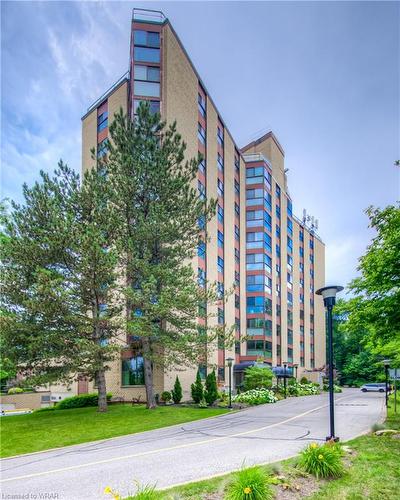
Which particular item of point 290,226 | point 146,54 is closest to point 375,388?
point 290,226

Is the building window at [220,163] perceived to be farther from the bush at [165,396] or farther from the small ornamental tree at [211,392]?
the bush at [165,396]

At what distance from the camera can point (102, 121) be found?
37.1 metres

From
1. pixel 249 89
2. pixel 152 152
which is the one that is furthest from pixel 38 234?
pixel 249 89

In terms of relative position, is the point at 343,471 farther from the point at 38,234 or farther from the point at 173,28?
the point at 173,28

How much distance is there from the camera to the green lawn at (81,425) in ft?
52.3

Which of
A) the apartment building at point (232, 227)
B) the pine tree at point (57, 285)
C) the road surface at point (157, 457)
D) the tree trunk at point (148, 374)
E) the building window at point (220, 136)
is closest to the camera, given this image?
the road surface at point (157, 457)

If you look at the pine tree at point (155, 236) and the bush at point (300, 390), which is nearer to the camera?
the pine tree at point (155, 236)

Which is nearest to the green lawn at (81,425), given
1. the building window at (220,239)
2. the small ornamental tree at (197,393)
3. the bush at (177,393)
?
the small ornamental tree at (197,393)

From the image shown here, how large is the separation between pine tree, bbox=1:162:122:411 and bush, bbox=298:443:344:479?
14.4 m

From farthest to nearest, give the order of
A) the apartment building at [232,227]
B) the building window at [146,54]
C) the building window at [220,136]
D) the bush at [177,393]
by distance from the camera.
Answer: the building window at [220,136], the building window at [146,54], the apartment building at [232,227], the bush at [177,393]

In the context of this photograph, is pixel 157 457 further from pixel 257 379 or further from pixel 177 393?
pixel 257 379

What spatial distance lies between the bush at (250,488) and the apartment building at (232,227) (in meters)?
18.2

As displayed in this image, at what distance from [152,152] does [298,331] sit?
4627 cm

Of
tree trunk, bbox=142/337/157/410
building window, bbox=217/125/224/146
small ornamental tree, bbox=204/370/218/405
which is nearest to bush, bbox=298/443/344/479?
tree trunk, bbox=142/337/157/410
